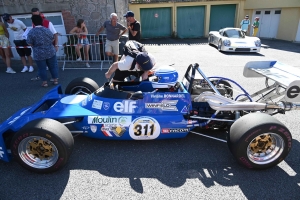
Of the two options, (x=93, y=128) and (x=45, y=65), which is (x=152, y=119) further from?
(x=45, y=65)

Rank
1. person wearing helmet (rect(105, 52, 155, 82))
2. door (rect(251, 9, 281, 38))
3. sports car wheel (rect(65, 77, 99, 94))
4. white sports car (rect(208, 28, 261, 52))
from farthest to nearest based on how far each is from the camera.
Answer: door (rect(251, 9, 281, 38)), white sports car (rect(208, 28, 261, 52)), sports car wheel (rect(65, 77, 99, 94)), person wearing helmet (rect(105, 52, 155, 82))

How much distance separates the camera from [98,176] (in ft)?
9.23

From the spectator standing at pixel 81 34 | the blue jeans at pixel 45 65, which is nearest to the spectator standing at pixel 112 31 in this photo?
the spectator standing at pixel 81 34

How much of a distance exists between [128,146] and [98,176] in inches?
27.7

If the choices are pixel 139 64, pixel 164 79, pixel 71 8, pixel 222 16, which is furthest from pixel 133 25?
pixel 222 16

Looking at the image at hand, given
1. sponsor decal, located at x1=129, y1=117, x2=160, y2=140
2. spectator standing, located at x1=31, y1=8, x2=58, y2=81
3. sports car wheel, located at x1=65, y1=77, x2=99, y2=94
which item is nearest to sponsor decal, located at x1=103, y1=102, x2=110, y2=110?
sponsor decal, located at x1=129, y1=117, x2=160, y2=140

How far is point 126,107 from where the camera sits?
3.18 meters

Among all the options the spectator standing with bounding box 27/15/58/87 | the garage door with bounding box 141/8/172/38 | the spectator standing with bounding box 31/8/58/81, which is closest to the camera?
the spectator standing with bounding box 27/15/58/87

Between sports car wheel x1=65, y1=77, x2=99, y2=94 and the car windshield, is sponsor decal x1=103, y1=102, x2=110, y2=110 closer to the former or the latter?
sports car wheel x1=65, y1=77, x2=99, y2=94

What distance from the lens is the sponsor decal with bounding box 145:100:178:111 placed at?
320 centimetres

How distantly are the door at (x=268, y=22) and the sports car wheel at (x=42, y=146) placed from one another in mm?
19330

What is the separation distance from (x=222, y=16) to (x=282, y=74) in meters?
18.0

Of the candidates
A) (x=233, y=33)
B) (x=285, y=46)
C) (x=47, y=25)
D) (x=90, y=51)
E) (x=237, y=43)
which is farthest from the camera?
(x=285, y=46)

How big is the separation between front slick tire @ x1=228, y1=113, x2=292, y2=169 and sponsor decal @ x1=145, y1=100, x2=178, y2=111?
85 centimetres
